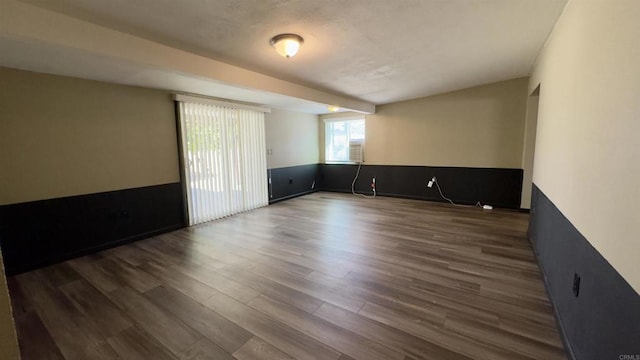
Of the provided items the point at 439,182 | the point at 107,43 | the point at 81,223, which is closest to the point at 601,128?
the point at 107,43

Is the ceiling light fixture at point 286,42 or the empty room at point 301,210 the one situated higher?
the ceiling light fixture at point 286,42

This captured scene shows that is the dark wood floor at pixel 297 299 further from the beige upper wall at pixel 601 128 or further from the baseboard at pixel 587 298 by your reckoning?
the beige upper wall at pixel 601 128

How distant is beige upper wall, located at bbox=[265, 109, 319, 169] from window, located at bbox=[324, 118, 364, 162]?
33 cm

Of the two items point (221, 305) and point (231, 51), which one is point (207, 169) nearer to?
point (231, 51)

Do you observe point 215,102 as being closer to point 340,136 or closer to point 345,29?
point 345,29

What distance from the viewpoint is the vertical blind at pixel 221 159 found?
4211 millimetres

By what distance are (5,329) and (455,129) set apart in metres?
6.06

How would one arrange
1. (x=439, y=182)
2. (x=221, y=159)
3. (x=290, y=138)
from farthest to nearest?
(x=290, y=138) → (x=439, y=182) → (x=221, y=159)

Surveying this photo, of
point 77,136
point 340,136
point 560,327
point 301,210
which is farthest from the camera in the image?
point 340,136

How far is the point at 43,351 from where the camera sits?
1688 millimetres

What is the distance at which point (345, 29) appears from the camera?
2.35 metres

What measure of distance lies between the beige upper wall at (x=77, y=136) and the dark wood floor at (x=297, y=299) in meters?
0.92

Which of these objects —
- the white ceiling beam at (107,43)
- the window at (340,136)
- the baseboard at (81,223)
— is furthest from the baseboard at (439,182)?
the baseboard at (81,223)

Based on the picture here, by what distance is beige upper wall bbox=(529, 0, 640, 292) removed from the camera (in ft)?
3.33
